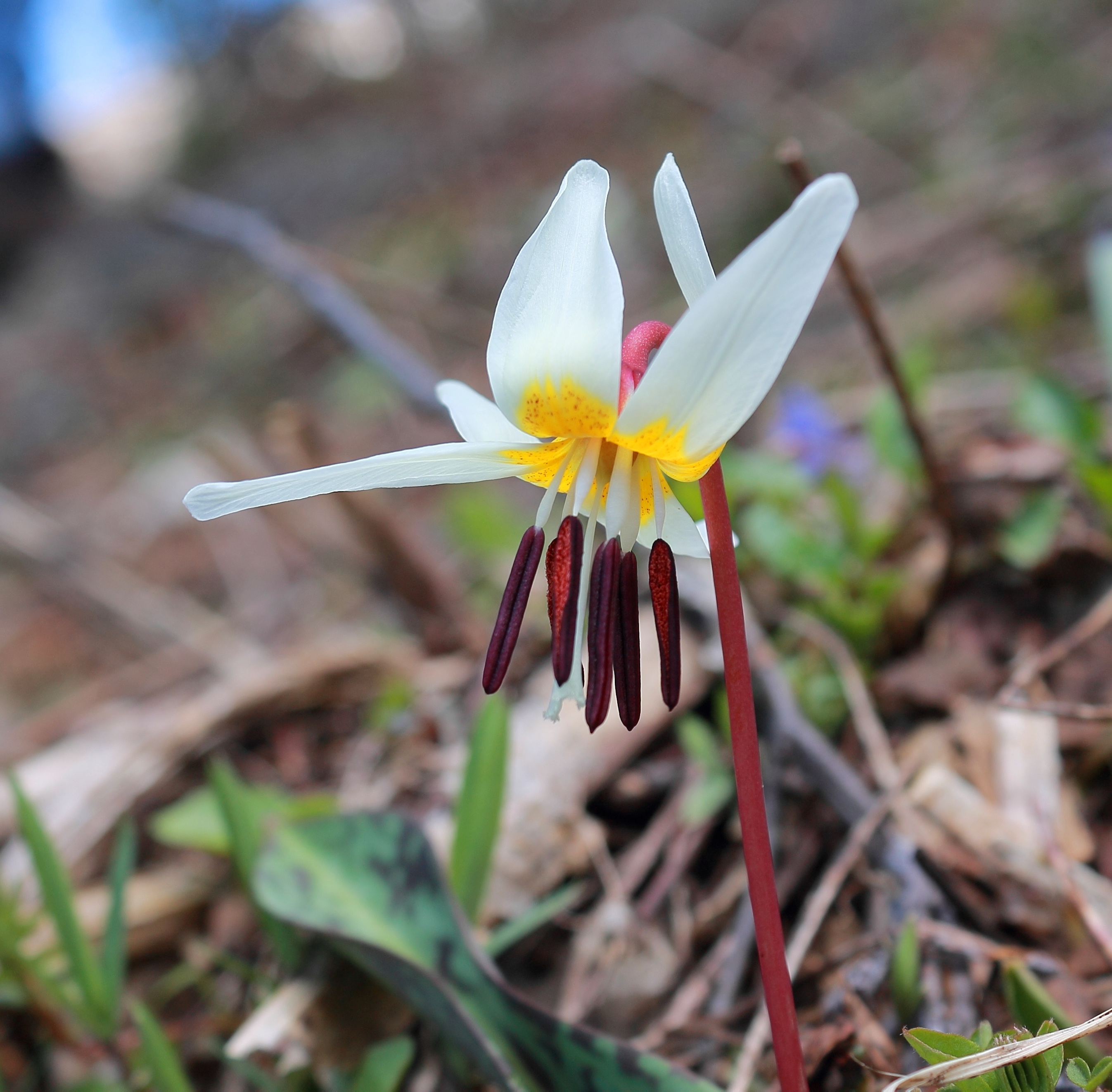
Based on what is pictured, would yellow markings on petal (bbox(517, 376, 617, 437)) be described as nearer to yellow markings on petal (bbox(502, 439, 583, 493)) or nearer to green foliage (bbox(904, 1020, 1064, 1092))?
yellow markings on petal (bbox(502, 439, 583, 493))

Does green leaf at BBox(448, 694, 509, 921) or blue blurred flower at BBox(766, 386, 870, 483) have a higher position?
blue blurred flower at BBox(766, 386, 870, 483)

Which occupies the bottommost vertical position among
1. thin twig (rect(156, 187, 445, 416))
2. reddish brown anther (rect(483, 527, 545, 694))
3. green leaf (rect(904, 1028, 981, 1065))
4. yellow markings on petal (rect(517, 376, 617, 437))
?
green leaf (rect(904, 1028, 981, 1065))

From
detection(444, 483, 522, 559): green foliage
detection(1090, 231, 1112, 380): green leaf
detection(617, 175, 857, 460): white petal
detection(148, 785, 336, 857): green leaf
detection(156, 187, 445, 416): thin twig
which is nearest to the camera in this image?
detection(617, 175, 857, 460): white petal

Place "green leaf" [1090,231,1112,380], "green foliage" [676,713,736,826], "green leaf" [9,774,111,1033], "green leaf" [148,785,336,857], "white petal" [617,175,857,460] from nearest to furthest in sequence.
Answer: "white petal" [617,175,857,460] < "green leaf" [9,774,111,1033] < "green foliage" [676,713,736,826] < "green leaf" [148,785,336,857] < "green leaf" [1090,231,1112,380]

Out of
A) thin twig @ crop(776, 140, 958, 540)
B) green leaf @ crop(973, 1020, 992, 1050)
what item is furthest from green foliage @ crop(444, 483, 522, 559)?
green leaf @ crop(973, 1020, 992, 1050)

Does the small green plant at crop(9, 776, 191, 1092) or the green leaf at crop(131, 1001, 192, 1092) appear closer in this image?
the green leaf at crop(131, 1001, 192, 1092)

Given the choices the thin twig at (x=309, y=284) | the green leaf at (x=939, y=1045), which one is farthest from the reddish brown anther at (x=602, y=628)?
the thin twig at (x=309, y=284)

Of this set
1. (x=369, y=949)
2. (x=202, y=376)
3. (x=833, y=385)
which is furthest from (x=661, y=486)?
(x=202, y=376)
